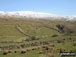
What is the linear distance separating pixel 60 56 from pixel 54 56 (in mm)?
935

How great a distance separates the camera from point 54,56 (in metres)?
20.7

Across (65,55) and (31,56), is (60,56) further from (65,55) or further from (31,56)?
(31,56)

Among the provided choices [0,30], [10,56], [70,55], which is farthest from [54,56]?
[0,30]

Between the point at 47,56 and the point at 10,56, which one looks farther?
the point at 10,56

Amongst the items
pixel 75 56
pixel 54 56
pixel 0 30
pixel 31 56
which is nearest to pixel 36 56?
pixel 31 56

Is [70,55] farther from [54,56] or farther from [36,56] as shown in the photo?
[36,56]

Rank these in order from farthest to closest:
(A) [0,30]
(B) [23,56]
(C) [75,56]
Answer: (A) [0,30], (B) [23,56], (C) [75,56]

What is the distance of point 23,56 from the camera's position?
2181 centimetres

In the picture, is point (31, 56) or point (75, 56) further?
point (31, 56)

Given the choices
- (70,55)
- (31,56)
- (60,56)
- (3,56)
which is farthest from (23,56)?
(70,55)

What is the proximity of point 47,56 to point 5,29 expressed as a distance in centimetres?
10267

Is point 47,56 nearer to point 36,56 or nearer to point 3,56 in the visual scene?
point 36,56

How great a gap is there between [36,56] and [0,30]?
98509mm

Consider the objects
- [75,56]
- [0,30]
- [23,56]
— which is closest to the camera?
[75,56]
